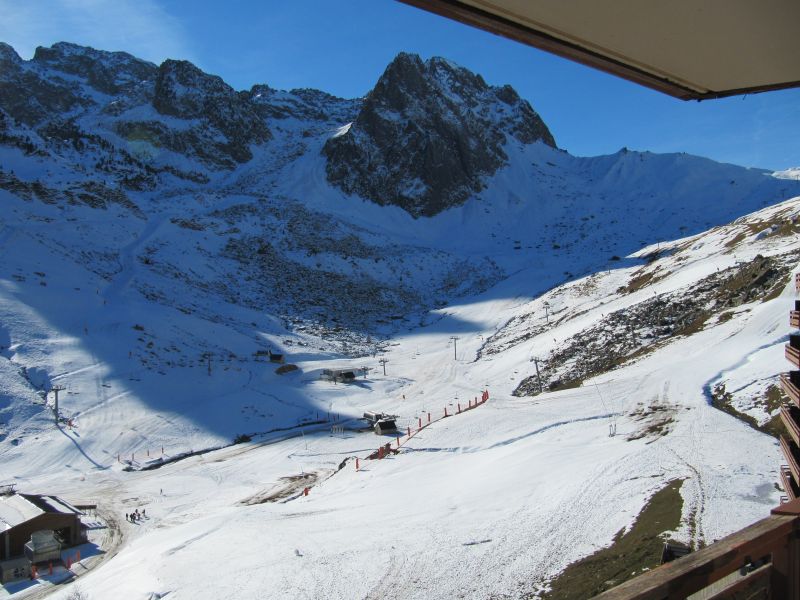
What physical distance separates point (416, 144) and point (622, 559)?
113 m

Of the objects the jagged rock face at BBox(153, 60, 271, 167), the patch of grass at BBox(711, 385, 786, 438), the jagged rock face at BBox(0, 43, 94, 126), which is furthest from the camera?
the jagged rock face at BBox(0, 43, 94, 126)

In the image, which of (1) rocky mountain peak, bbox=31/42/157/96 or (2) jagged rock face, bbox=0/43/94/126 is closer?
(2) jagged rock face, bbox=0/43/94/126

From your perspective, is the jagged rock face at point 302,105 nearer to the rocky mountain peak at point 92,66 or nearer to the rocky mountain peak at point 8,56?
the rocky mountain peak at point 92,66

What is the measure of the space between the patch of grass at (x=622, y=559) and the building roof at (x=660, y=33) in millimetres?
9100

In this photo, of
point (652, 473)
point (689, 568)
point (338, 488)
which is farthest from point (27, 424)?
point (689, 568)

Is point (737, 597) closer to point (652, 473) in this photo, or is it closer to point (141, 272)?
point (652, 473)

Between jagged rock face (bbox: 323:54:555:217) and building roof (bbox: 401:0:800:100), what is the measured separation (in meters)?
107

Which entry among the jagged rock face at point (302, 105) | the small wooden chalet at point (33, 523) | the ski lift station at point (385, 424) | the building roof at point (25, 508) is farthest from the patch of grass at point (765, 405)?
the jagged rock face at point (302, 105)

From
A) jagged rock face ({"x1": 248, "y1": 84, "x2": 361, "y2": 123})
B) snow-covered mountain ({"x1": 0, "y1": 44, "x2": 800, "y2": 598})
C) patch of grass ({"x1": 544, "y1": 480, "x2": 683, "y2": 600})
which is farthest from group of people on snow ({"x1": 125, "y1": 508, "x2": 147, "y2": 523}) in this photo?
jagged rock face ({"x1": 248, "y1": 84, "x2": 361, "y2": 123})

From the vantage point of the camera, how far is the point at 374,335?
2618 inches

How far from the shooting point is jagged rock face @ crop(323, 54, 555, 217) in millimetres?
112250

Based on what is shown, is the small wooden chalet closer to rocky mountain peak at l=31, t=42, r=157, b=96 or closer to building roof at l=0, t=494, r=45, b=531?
building roof at l=0, t=494, r=45, b=531

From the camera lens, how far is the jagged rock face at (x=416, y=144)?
112m

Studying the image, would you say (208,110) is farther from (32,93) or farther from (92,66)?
(92,66)
